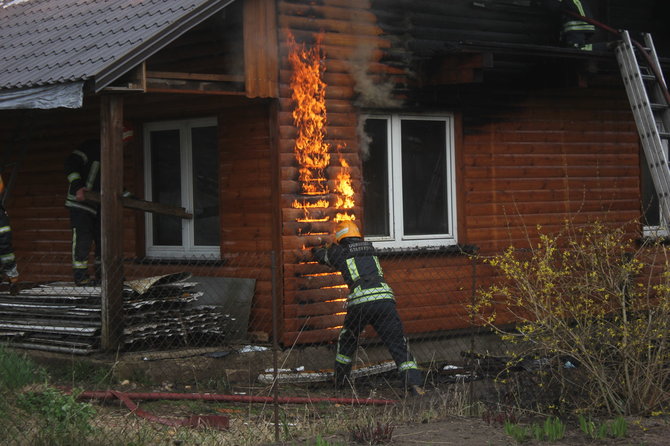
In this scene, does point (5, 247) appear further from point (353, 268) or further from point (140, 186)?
point (353, 268)

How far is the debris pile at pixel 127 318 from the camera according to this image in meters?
9.53

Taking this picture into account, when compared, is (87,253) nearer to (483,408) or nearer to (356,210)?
(356,210)

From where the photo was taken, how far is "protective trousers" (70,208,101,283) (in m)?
11.3

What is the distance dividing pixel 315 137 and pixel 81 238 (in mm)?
2971

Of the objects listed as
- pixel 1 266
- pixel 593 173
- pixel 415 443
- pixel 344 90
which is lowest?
pixel 415 443

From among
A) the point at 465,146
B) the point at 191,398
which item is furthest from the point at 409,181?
the point at 191,398

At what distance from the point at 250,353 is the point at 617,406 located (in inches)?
146

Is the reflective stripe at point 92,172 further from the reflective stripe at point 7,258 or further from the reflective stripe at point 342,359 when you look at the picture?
the reflective stripe at point 342,359

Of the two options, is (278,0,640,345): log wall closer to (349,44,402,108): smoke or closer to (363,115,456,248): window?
(349,44,402,108): smoke

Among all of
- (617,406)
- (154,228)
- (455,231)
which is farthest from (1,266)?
(617,406)

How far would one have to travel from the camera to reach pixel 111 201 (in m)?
9.17

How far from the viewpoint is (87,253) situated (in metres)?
11.4

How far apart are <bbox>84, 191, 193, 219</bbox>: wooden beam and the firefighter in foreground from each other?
185cm

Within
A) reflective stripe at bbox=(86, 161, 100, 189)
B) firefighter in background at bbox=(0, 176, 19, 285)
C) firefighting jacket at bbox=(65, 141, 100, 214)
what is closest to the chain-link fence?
firefighter in background at bbox=(0, 176, 19, 285)
